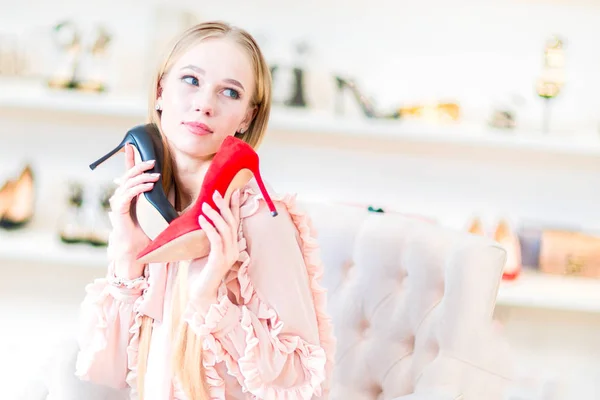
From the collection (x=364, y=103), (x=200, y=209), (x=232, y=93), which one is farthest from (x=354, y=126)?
(x=200, y=209)

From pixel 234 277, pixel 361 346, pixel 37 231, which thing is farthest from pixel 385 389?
pixel 37 231

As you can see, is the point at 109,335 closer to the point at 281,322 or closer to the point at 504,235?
the point at 281,322

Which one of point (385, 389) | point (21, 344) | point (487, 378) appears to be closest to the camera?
point (487, 378)

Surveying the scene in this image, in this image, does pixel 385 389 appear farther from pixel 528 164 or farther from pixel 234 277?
pixel 528 164

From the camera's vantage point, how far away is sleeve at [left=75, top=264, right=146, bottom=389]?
1008 mm

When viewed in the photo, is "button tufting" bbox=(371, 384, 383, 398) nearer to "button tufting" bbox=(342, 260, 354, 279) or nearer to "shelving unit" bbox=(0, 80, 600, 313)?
"button tufting" bbox=(342, 260, 354, 279)

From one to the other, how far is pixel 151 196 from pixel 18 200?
1.39m

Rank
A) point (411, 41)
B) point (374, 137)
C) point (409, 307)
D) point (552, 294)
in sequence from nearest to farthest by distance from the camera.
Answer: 1. point (409, 307)
2. point (552, 294)
3. point (374, 137)
4. point (411, 41)

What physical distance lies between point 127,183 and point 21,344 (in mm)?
1709

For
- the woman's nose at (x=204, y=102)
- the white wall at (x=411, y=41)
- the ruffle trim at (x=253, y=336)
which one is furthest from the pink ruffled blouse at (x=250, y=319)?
the white wall at (x=411, y=41)

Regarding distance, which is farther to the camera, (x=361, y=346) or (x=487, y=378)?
(x=361, y=346)

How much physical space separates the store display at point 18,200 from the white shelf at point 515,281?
0.04m

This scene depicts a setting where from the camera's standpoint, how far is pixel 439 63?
7.10 feet

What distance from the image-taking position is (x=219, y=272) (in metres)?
0.86
